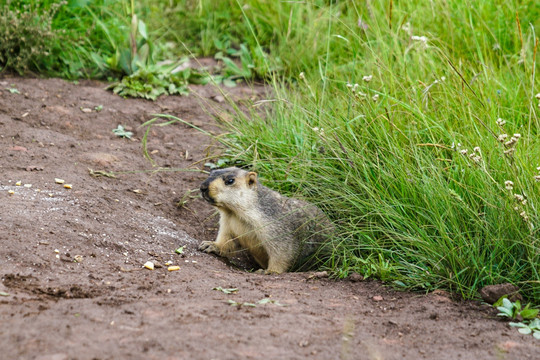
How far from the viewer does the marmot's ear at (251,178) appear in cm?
465

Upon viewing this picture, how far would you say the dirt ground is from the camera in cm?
273

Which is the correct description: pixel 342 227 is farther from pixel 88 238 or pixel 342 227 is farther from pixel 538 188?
pixel 88 238

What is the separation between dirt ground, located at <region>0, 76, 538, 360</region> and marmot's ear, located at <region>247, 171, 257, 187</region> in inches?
22.9

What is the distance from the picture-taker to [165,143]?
6.22m

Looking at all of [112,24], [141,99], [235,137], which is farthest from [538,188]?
[112,24]

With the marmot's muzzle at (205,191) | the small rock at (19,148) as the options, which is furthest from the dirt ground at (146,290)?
the marmot's muzzle at (205,191)

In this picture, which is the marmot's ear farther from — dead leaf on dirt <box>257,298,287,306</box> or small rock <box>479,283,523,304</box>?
small rock <box>479,283,523,304</box>

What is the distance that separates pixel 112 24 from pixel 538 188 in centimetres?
518

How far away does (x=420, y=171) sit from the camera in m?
4.38

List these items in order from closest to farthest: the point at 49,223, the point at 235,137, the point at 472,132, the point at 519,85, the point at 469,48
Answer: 1. the point at 49,223
2. the point at 472,132
3. the point at 519,85
4. the point at 235,137
5. the point at 469,48

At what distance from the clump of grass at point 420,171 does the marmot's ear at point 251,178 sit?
0.30 feet

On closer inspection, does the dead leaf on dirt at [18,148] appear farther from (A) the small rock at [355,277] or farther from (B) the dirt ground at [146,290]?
(A) the small rock at [355,277]

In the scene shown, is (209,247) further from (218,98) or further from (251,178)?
(218,98)

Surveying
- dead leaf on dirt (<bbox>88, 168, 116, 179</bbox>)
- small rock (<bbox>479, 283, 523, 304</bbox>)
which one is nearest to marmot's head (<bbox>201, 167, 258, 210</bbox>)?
dead leaf on dirt (<bbox>88, 168, 116, 179</bbox>)
